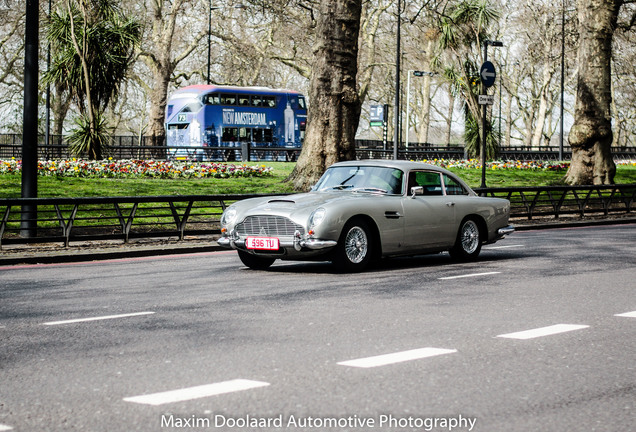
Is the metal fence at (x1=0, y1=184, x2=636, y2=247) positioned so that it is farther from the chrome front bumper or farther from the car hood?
the chrome front bumper

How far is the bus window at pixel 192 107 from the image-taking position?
49719 millimetres

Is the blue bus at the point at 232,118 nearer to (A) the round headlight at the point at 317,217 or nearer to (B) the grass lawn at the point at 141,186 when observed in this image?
(B) the grass lawn at the point at 141,186

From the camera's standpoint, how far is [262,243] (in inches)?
474

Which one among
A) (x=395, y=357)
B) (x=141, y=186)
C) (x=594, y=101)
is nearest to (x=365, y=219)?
(x=395, y=357)

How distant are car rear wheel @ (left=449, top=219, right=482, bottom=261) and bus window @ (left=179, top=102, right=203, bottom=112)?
36.9 meters

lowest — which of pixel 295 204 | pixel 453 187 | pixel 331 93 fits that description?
pixel 295 204

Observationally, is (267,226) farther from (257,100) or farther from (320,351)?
(257,100)

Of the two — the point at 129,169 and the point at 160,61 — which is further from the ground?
the point at 160,61

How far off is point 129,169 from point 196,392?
75.2 feet

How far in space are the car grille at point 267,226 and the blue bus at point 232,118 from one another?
3425 centimetres

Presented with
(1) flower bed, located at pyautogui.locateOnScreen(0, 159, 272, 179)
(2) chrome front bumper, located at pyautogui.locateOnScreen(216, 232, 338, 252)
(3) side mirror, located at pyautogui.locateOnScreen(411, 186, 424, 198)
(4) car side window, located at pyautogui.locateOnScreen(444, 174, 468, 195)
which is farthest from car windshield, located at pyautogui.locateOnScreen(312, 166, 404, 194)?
(1) flower bed, located at pyautogui.locateOnScreen(0, 159, 272, 179)

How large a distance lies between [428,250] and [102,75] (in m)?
16.1

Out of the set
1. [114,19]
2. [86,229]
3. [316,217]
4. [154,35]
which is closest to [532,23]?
[154,35]

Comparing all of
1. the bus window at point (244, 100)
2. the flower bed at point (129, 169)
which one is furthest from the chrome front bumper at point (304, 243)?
the bus window at point (244, 100)
